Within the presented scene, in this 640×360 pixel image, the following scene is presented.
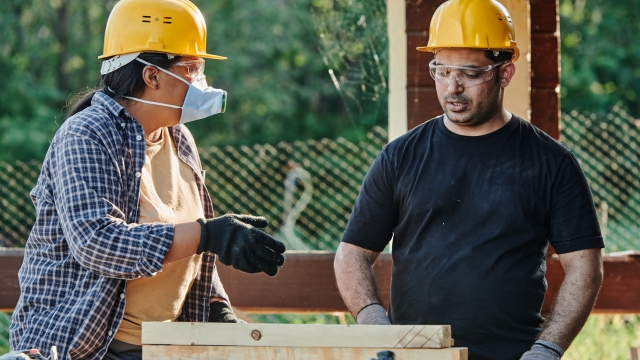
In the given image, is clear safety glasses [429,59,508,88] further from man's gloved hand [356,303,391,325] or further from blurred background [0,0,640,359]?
blurred background [0,0,640,359]

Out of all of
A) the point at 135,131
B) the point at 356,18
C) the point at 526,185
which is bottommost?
the point at 526,185

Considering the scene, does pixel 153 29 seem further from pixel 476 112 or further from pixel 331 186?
pixel 331 186

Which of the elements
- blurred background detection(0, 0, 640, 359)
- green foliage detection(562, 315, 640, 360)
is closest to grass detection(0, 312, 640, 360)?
green foliage detection(562, 315, 640, 360)

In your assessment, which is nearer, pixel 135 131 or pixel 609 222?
pixel 135 131

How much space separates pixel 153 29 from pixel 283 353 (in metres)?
1.23

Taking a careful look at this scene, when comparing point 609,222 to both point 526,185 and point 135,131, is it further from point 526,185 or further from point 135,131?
point 135,131

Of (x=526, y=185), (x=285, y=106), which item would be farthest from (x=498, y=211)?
(x=285, y=106)

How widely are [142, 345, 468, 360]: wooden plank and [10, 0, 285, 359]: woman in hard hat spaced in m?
0.34

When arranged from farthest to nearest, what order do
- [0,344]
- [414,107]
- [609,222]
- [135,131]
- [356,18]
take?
1. [609,222]
2. [0,344]
3. [356,18]
4. [414,107]
5. [135,131]

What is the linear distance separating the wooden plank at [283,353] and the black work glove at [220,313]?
805 millimetres

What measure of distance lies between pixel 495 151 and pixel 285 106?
32.4ft

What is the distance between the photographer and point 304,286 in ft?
13.6

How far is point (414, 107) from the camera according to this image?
4012 millimetres

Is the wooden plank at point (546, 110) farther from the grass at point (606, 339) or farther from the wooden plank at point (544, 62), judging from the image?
the grass at point (606, 339)
